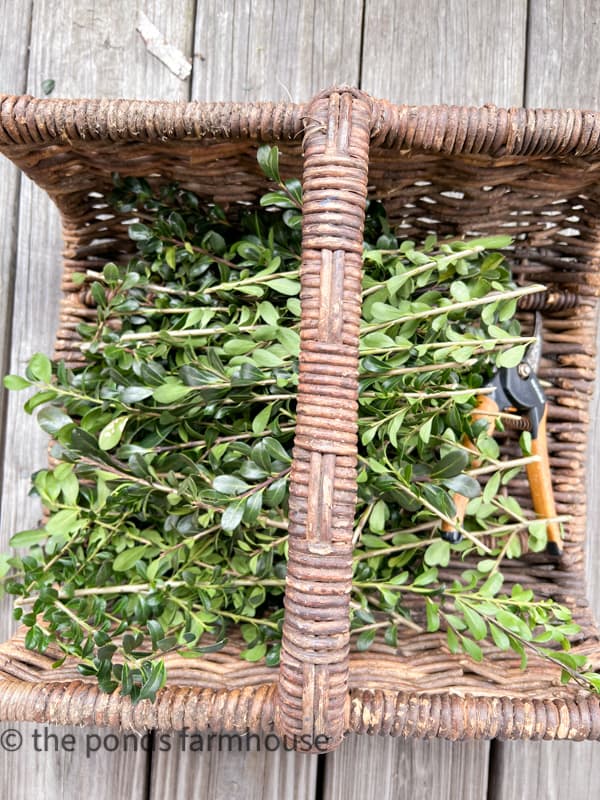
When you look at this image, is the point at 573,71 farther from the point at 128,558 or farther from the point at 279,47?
the point at 128,558

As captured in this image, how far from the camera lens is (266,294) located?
0.67 m

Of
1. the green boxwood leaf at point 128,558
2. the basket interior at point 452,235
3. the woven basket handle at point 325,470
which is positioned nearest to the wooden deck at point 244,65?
the basket interior at point 452,235

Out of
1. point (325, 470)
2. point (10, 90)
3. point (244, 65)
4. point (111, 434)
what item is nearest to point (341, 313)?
point (325, 470)

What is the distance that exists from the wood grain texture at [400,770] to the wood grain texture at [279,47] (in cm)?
83

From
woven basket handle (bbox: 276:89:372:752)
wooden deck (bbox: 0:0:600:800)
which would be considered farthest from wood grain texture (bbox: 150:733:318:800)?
woven basket handle (bbox: 276:89:372:752)

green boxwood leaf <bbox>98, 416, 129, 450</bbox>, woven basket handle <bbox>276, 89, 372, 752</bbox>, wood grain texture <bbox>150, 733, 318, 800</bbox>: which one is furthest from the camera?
wood grain texture <bbox>150, 733, 318, 800</bbox>

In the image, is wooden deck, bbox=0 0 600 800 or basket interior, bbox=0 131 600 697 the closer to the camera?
basket interior, bbox=0 131 600 697

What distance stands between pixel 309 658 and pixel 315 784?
41 centimetres

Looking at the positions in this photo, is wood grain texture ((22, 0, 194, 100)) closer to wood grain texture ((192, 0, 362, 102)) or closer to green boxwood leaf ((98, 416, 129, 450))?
wood grain texture ((192, 0, 362, 102))

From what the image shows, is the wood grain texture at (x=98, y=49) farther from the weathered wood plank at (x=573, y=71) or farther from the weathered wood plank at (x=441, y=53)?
the weathered wood plank at (x=573, y=71)

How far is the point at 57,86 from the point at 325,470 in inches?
26.8

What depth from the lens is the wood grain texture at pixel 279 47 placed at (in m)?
0.82

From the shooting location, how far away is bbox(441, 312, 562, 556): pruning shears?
673 millimetres

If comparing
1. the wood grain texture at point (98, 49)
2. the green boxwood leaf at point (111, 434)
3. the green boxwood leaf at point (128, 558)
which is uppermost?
the wood grain texture at point (98, 49)
